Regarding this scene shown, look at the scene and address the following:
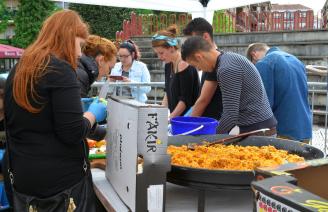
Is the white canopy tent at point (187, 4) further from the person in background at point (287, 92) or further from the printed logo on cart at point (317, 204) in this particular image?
the printed logo on cart at point (317, 204)

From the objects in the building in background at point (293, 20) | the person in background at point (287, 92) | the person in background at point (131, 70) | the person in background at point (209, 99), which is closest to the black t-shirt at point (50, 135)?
the person in background at point (209, 99)

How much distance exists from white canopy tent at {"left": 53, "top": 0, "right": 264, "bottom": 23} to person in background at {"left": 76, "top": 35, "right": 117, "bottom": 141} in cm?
335

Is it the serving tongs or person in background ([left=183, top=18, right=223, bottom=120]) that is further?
person in background ([left=183, top=18, right=223, bottom=120])

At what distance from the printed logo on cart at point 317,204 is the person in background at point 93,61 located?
5.03ft

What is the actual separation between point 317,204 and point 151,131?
659 mm

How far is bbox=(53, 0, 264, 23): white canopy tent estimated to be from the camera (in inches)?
227

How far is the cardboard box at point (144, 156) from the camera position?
1264 millimetres

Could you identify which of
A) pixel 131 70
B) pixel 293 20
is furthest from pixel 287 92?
pixel 293 20

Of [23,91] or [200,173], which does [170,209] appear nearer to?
[200,173]

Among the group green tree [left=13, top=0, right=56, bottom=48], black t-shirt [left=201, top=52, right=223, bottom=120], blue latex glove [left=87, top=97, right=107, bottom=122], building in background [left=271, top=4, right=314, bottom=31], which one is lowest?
black t-shirt [left=201, top=52, right=223, bottom=120]

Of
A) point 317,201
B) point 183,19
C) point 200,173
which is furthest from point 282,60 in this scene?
point 183,19

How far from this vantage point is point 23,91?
4.76ft

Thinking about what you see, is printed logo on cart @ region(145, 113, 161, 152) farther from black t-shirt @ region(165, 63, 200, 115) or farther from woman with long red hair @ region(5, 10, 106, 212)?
black t-shirt @ region(165, 63, 200, 115)

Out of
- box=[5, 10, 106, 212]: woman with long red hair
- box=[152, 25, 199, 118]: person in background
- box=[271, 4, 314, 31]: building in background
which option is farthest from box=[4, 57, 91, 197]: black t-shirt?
box=[271, 4, 314, 31]: building in background
